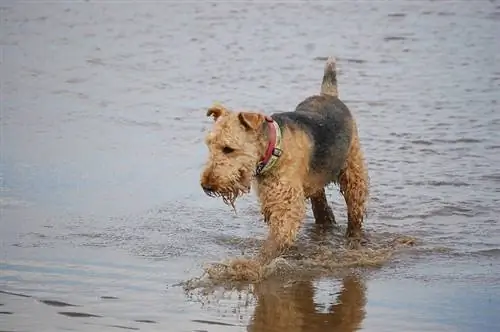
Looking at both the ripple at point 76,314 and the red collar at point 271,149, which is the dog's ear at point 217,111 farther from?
the ripple at point 76,314

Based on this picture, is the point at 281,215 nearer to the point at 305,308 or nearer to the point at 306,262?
the point at 306,262

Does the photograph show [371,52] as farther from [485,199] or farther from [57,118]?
[485,199]

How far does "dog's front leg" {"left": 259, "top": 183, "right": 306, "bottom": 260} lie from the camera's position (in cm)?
645

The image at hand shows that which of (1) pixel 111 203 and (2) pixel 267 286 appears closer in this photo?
(2) pixel 267 286

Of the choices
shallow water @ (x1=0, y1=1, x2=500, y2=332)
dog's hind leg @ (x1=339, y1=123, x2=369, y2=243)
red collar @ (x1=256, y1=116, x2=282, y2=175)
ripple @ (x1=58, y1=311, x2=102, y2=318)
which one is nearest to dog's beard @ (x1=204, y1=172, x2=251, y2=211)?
red collar @ (x1=256, y1=116, x2=282, y2=175)

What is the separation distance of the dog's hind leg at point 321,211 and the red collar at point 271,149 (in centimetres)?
131

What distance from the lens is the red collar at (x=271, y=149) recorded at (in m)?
6.34

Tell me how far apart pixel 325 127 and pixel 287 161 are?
62 centimetres

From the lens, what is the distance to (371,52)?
1413cm

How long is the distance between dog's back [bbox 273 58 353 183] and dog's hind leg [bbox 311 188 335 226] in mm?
349

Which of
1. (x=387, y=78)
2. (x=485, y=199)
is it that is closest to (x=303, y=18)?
(x=387, y=78)

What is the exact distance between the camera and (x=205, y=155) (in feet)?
31.1

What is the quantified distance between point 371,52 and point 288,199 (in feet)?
26.3

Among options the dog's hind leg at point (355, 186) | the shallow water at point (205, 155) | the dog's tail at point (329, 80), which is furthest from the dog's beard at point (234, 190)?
the dog's tail at point (329, 80)
